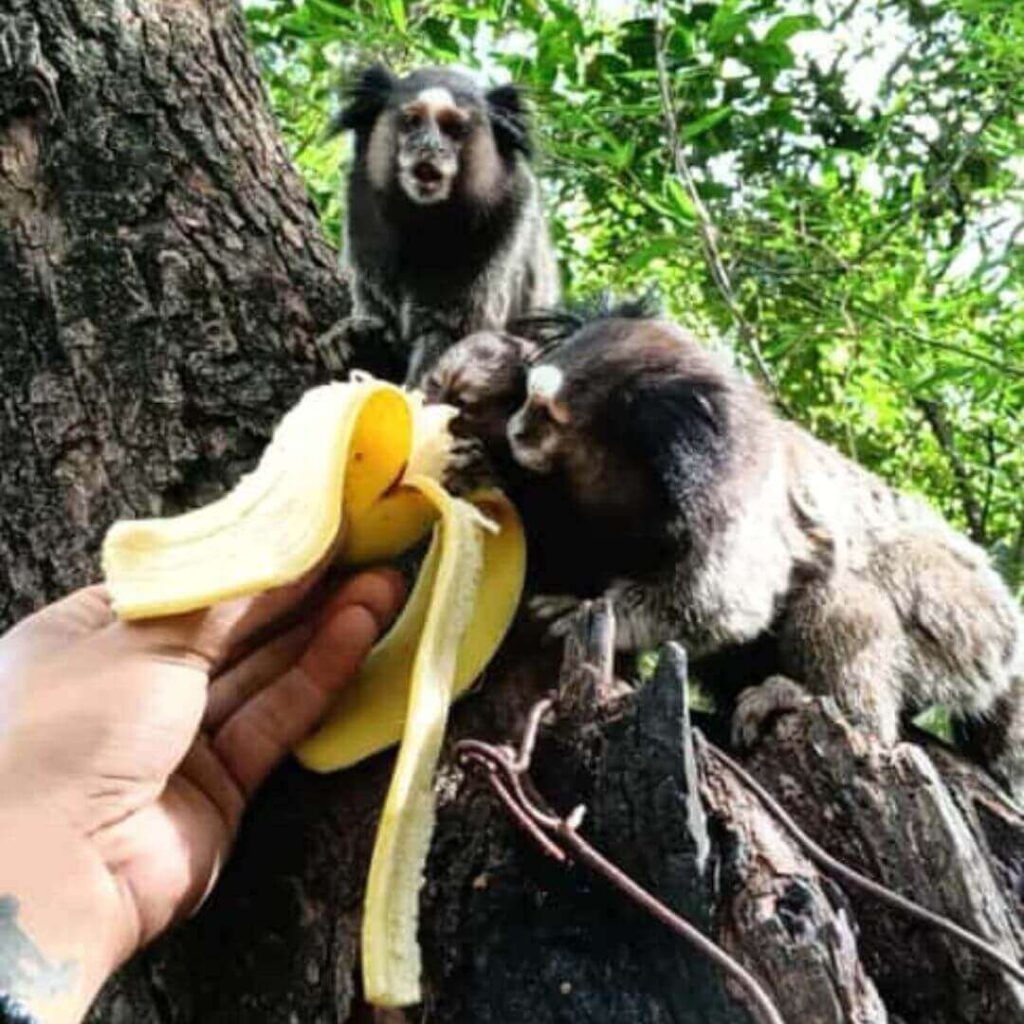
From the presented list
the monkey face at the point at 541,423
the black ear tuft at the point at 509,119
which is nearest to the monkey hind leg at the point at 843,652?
the monkey face at the point at 541,423

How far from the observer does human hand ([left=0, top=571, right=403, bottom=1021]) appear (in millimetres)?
1496

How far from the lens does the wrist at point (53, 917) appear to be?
1404mm

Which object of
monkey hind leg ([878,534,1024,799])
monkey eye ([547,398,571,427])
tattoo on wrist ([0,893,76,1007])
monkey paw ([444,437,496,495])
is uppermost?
monkey eye ([547,398,571,427])

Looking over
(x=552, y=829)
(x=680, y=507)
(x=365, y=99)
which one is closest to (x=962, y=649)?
(x=680, y=507)

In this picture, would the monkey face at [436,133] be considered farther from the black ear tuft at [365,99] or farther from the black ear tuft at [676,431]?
the black ear tuft at [676,431]

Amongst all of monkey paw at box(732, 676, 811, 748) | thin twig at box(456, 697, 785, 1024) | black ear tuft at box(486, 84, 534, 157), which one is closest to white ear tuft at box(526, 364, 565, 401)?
monkey paw at box(732, 676, 811, 748)

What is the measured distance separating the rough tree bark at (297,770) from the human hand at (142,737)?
13cm

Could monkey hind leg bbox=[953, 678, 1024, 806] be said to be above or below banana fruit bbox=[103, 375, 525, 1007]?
below

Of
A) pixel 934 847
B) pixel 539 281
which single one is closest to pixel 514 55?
pixel 539 281

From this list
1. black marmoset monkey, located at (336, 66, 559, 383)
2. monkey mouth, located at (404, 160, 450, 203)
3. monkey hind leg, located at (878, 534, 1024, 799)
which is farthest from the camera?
monkey mouth, located at (404, 160, 450, 203)

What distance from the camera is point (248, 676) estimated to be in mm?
1831

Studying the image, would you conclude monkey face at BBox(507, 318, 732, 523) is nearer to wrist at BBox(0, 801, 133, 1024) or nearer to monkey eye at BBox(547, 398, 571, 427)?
monkey eye at BBox(547, 398, 571, 427)

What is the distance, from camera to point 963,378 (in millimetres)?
4090

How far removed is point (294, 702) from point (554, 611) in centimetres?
51
